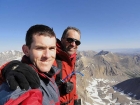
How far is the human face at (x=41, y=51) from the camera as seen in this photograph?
334 cm

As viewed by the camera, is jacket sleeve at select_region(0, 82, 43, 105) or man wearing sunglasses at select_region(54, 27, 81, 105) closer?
jacket sleeve at select_region(0, 82, 43, 105)

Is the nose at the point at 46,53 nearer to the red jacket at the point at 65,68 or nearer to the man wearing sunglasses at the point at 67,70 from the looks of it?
the man wearing sunglasses at the point at 67,70

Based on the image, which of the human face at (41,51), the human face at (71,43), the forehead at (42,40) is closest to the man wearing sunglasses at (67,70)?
the human face at (71,43)

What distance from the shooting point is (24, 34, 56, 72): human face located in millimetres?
3340

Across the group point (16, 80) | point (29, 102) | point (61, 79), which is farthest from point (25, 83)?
point (61, 79)

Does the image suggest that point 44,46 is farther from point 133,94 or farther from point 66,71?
point 133,94

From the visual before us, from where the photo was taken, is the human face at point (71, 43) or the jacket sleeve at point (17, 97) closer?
the jacket sleeve at point (17, 97)

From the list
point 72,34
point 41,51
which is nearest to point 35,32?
point 41,51

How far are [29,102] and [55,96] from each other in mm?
1470

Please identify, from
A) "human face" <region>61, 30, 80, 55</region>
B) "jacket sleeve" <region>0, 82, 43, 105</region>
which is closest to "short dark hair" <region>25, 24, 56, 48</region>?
"jacket sleeve" <region>0, 82, 43, 105</region>

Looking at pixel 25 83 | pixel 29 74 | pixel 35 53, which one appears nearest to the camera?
pixel 25 83

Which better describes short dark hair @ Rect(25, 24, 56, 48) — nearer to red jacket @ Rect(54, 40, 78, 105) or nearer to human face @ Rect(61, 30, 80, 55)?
red jacket @ Rect(54, 40, 78, 105)

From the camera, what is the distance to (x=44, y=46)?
339cm

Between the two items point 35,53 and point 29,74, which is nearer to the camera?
point 29,74
